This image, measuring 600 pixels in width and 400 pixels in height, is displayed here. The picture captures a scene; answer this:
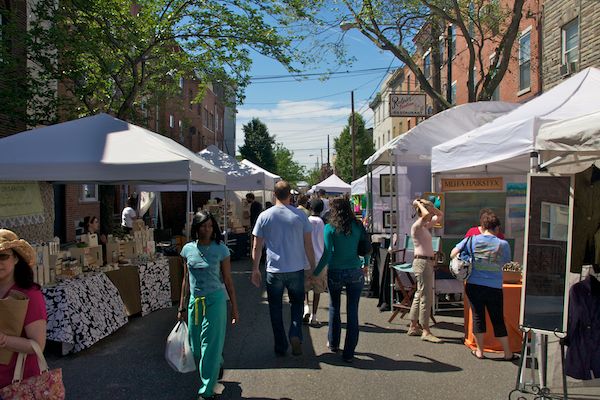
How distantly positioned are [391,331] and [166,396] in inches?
127

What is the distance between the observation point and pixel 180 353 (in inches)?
168

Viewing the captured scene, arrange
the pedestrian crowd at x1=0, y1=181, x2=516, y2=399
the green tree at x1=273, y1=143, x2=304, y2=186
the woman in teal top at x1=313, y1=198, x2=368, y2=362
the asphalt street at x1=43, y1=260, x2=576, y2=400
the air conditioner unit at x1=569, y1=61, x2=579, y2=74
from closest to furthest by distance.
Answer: the pedestrian crowd at x1=0, y1=181, x2=516, y2=399 → the asphalt street at x1=43, y1=260, x2=576, y2=400 → the woman in teal top at x1=313, y1=198, x2=368, y2=362 → the air conditioner unit at x1=569, y1=61, x2=579, y2=74 → the green tree at x1=273, y1=143, x2=304, y2=186

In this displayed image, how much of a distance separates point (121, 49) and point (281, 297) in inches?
314

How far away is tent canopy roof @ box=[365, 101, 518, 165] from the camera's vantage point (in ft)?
27.2

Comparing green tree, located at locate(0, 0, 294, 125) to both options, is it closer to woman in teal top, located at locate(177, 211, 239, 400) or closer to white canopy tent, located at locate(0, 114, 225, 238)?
white canopy tent, located at locate(0, 114, 225, 238)

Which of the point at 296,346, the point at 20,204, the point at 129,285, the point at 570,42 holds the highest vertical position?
the point at 570,42

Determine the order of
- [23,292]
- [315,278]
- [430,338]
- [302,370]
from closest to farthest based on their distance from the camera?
1. [23,292]
2. [302,370]
3. [430,338]
4. [315,278]

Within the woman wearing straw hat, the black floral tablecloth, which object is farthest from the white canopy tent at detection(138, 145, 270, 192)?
the woman wearing straw hat

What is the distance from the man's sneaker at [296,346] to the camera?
17.9 ft

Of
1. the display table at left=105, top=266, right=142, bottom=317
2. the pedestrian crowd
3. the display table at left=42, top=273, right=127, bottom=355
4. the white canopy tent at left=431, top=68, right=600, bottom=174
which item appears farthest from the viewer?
the display table at left=105, top=266, right=142, bottom=317

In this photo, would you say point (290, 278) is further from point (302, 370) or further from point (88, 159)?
point (88, 159)

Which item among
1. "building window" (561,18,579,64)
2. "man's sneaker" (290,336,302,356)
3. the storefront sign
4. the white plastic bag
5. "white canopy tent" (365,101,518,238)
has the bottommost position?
"man's sneaker" (290,336,302,356)

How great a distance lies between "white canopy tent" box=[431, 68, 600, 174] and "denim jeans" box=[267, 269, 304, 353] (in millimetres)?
2587

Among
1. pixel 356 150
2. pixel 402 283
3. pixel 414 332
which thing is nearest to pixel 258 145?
pixel 356 150
